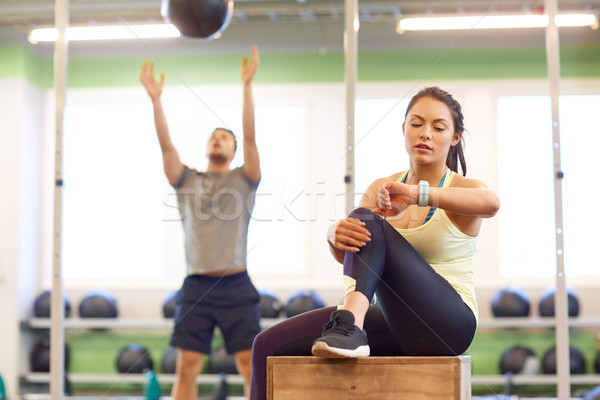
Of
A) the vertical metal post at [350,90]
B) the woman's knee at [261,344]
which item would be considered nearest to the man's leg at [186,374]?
the vertical metal post at [350,90]

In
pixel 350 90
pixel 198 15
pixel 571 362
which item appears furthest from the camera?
pixel 571 362

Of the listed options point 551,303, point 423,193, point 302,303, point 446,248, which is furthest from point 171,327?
point 423,193

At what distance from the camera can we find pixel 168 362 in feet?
16.5

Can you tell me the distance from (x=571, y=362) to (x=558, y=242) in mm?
2388

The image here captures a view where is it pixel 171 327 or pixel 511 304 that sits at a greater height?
pixel 511 304

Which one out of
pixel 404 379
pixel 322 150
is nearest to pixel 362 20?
pixel 322 150

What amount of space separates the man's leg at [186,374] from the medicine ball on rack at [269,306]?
2.11 meters

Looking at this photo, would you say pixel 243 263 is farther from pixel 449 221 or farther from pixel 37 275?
pixel 37 275

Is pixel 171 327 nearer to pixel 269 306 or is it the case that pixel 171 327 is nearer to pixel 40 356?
pixel 269 306

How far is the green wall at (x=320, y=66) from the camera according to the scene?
561 centimetres

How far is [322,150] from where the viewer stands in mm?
5676

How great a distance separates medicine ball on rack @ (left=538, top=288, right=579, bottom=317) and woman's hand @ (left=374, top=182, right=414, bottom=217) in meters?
3.74

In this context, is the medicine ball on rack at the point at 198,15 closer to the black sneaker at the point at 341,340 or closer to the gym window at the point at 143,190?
the black sneaker at the point at 341,340

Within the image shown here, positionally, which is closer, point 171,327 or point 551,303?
point 551,303
